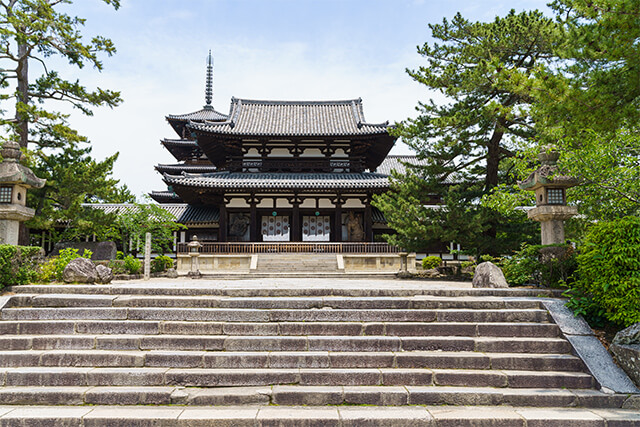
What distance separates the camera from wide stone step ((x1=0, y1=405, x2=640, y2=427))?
4.17 metres

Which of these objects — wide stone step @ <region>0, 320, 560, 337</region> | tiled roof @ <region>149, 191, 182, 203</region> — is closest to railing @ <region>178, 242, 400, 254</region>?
tiled roof @ <region>149, 191, 182, 203</region>

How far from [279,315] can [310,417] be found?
78.1 inches

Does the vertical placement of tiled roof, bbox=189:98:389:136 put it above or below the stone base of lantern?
above

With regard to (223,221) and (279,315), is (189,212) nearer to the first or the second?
(223,221)

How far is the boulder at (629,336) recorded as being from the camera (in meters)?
5.00

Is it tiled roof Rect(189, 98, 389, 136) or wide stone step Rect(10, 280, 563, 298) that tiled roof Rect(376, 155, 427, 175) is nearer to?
tiled roof Rect(189, 98, 389, 136)

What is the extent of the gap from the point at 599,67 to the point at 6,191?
11.3 m

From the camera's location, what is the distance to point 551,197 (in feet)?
26.3

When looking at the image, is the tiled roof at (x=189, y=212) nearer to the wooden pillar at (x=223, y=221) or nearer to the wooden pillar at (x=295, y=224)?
the wooden pillar at (x=223, y=221)

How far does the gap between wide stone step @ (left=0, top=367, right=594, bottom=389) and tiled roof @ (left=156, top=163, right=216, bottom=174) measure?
23370 mm

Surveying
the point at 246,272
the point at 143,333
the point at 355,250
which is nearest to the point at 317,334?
the point at 143,333

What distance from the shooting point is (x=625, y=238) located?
218 inches

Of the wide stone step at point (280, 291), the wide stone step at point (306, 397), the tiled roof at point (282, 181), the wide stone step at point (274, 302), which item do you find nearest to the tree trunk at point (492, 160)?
the tiled roof at point (282, 181)

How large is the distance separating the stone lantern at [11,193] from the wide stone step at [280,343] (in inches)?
143
